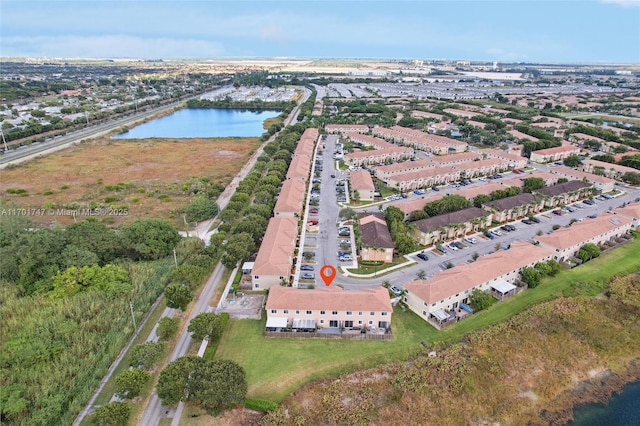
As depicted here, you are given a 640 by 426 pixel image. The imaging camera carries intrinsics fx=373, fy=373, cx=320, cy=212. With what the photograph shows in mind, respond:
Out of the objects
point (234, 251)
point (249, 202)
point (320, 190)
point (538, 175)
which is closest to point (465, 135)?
point (538, 175)

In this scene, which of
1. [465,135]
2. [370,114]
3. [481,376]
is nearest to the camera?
[481,376]

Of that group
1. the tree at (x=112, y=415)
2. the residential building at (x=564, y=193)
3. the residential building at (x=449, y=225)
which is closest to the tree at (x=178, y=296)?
the tree at (x=112, y=415)

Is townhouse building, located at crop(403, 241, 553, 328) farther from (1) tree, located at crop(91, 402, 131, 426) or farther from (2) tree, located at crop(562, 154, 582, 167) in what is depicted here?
(2) tree, located at crop(562, 154, 582, 167)

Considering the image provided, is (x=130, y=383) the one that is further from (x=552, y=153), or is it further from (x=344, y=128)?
(x=344, y=128)

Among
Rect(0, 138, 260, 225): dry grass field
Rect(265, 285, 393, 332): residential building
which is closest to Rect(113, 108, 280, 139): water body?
Rect(0, 138, 260, 225): dry grass field

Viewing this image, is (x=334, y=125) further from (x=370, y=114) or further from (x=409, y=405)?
(x=409, y=405)

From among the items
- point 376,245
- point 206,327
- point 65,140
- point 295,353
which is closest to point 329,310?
point 295,353
